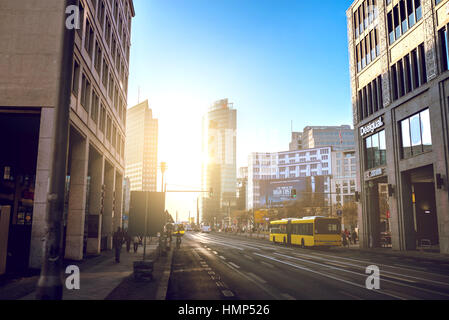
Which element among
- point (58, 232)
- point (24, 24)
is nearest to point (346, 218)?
point (24, 24)

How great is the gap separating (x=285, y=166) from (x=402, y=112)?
153796mm

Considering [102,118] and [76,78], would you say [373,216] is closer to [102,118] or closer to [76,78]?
[102,118]

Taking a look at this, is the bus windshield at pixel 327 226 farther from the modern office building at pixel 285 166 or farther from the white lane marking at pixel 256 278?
the modern office building at pixel 285 166

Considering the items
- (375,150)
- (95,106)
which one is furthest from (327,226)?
(95,106)

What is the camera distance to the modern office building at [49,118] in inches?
747

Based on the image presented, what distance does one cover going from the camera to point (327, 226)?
118ft

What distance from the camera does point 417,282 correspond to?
1400 cm

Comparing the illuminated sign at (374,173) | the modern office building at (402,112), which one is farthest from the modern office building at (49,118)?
the illuminated sign at (374,173)

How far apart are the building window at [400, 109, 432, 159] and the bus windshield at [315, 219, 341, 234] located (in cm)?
875

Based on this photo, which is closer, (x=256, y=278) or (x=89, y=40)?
(x=256, y=278)

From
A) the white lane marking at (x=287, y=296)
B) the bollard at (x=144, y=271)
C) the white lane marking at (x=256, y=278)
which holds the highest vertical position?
the bollard at (x=144, y=271)

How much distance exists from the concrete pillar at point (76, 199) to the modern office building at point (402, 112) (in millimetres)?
25308

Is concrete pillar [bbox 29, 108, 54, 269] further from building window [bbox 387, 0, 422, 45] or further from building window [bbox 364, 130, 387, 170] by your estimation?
building window [bbox 364, 130, 387, 170]
